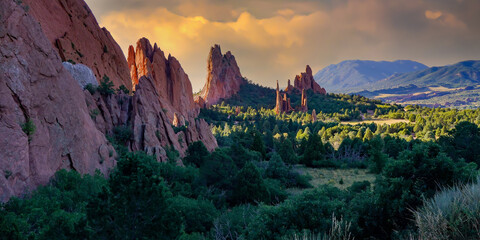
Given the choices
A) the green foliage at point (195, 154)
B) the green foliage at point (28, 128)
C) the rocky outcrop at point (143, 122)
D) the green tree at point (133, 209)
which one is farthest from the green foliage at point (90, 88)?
the green tree at point (133, 209)

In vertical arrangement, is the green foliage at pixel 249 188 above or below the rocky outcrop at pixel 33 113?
below

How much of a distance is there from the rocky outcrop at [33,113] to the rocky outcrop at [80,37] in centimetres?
1412

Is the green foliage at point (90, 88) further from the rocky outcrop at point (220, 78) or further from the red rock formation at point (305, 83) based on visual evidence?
the red rock formation at point (305, 83)

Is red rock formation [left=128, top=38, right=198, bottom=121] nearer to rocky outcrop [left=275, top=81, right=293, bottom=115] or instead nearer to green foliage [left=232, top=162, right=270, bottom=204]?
green foliage [left=232, top=162, right=270, bottom=204]

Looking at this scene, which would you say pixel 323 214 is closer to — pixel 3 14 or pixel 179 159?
pixel 3 14

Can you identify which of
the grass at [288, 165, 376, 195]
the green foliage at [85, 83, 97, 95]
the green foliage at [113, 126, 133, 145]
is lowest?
the grass at [288, 165, 376, 195]

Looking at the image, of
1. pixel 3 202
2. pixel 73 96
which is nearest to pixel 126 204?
pixel 3 202

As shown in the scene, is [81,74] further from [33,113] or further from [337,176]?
[337,176]

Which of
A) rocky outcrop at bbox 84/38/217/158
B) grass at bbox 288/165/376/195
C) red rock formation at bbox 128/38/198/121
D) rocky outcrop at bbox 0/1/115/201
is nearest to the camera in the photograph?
rocky outcrop at bbox 0/1/115/201

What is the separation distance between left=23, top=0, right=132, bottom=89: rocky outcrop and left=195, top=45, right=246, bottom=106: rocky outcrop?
10184cm

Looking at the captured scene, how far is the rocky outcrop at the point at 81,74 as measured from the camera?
80.7 ft

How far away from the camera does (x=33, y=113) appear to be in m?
13.8

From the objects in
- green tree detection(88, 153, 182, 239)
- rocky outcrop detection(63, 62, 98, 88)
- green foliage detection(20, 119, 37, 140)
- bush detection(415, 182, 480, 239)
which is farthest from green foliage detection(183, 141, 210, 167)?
bush detection(415, 182, 480, 239)

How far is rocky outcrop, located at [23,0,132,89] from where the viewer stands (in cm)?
2811
